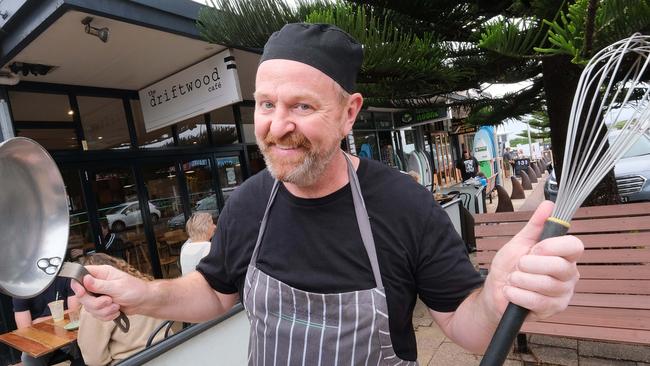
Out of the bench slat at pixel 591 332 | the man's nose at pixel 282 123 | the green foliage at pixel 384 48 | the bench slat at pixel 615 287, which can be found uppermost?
the green foliage at pixel 384 48

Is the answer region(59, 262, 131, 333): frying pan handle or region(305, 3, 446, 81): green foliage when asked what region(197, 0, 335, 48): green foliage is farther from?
region(59, 262, 131, 333): frying pan handle

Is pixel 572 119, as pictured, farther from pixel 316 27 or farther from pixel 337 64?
pixel 316 27

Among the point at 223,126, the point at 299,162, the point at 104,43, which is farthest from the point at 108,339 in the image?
the point at 223,126

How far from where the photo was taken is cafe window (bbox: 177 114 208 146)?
6039mm

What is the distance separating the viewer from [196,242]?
12.5ft

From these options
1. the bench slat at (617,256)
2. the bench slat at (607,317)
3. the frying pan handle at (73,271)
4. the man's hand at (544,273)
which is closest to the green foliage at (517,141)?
the bench slat at (617,256)

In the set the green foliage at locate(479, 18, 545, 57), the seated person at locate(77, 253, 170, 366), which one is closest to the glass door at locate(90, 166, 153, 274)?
the seated person at locate(77, 253, 170, 366)

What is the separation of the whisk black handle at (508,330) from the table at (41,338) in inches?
123

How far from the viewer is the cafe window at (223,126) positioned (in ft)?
21.2

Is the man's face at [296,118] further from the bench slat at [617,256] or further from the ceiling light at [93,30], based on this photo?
the ceiling light at [93,30]

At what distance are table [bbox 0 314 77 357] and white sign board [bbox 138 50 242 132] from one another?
250cm

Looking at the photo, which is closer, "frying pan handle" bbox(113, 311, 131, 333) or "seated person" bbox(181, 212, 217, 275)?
"frying pan handle" bbox(113, 311, 131, 333)

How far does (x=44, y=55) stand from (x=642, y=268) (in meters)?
5.31

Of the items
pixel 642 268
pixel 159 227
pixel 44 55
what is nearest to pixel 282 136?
pixel 642 268
